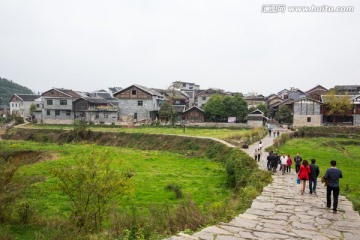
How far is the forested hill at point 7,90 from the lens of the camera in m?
107

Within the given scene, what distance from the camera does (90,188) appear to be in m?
12.3

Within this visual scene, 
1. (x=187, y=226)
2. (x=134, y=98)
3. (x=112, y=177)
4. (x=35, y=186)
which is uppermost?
(x=134, y=98)

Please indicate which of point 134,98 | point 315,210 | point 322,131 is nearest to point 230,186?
point 315,210

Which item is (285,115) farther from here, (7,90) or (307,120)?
(7,90)

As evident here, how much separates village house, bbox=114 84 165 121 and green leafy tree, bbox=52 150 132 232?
50.9 meters

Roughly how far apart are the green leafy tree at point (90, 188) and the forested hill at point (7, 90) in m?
107

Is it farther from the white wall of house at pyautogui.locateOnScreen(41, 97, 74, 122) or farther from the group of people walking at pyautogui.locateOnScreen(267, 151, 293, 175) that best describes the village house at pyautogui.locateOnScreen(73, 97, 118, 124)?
the group of people walking at pyautogui.locateOnScreen(267, 151, 293, 175)

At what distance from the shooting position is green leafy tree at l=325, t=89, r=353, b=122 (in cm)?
5753

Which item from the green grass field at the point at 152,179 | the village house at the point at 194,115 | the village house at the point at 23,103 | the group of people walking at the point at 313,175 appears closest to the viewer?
the group of people walking at the point at 313,175

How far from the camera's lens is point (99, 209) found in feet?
40.8

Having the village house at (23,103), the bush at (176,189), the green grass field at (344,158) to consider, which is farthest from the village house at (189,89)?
the bush at (176,189)

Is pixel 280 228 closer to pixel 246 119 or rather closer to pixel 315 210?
pixel 315 210

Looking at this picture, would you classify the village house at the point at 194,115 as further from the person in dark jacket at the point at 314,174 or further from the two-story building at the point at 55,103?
the person in dark jacket at the point at 314,174

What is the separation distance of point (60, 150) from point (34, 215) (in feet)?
77.5
